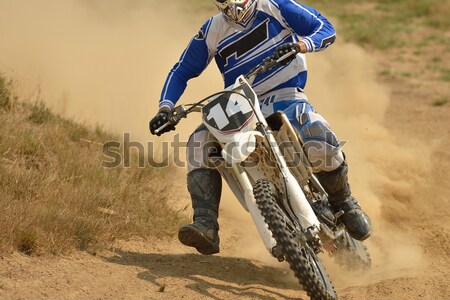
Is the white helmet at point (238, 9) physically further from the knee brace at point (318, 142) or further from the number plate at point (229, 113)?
the knee brace at point (318, 142)

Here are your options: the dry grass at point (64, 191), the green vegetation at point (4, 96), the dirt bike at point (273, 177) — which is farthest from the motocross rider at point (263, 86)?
the green vegetation at point (4, 96)

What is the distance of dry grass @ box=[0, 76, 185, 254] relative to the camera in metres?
6.10

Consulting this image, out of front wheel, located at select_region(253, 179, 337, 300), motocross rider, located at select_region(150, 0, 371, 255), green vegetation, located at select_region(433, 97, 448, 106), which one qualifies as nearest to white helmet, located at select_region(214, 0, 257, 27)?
motocross rider, located at select_region(150, 0, 371, 255)

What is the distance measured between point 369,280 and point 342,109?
5.44 m

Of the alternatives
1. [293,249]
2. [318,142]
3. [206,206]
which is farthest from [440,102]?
[293,249]

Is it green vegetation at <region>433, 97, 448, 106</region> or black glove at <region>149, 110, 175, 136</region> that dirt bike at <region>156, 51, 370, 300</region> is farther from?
green vegetation at <region>433, 97, 448, 106</region>

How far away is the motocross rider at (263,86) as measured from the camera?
587 cm

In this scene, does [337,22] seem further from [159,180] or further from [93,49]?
[159,180]

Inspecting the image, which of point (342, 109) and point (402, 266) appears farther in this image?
point (342, 109)

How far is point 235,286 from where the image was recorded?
5941mm

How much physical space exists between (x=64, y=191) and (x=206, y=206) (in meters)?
1.58

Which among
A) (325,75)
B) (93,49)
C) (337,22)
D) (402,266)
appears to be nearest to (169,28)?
(93,49)

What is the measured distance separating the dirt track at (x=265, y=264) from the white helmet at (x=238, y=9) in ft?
6.83

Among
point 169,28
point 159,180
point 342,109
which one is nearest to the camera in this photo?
point 159,180
